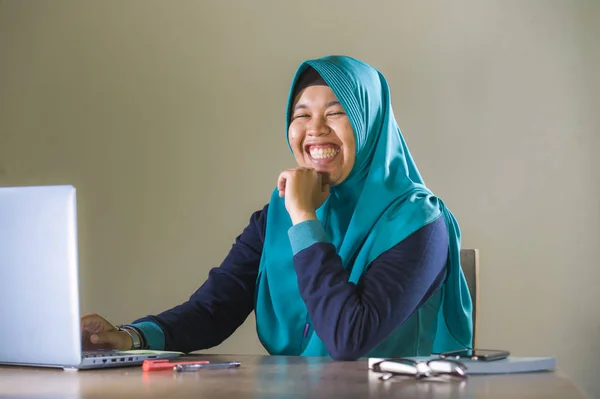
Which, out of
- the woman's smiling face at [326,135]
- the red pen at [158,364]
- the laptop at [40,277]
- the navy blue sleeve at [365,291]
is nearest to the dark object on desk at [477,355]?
the navy blue sleeve at [365,291]

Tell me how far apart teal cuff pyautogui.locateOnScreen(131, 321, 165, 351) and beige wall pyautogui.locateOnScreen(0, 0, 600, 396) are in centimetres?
154

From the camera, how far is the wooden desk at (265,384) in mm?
939

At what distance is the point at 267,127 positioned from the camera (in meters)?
3.13

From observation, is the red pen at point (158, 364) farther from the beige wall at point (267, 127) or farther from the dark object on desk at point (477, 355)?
the beige wall at point (267, 127)

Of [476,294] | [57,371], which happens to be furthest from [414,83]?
[57,371]

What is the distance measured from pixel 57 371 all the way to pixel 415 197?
0.78 metres

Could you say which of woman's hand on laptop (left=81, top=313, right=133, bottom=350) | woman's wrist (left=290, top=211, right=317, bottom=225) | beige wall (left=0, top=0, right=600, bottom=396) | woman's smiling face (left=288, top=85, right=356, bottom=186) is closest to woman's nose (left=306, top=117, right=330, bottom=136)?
woman's smiling face (left=288, top=85, right=356, bottom=186)

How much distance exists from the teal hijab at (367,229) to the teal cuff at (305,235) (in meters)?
0.12

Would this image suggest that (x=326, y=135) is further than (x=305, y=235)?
Yes

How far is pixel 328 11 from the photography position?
3098 millimetres

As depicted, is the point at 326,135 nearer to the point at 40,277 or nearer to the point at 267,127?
the point at 40,277

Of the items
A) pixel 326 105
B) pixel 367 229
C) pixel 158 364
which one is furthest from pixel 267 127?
pixel 158 364

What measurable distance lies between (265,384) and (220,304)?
0.76 meters

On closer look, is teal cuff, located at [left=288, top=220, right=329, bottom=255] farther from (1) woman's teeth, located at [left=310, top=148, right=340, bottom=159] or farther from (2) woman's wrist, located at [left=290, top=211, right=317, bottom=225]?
(1) woman's teeth, located at [left=310, top=148, right=340, bottom=159]
